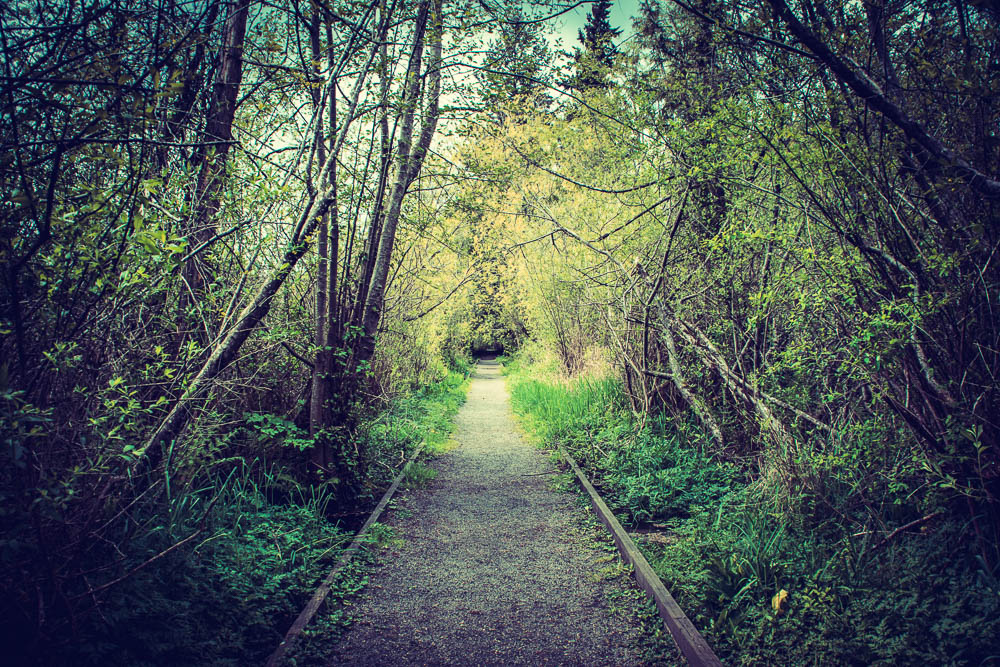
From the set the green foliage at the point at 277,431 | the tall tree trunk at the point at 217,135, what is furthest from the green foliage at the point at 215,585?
the tall tree trunk at the point at 217,135

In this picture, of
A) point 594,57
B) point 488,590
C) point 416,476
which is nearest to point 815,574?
point 488,590

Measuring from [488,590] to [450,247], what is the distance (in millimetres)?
4529

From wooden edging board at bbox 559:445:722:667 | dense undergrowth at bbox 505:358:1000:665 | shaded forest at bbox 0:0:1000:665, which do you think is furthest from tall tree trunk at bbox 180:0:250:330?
dense undergrowth at bbox 505:358:1000:665

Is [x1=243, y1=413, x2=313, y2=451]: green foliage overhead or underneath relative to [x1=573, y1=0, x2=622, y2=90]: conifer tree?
underneath

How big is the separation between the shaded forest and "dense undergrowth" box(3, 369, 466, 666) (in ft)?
0.08

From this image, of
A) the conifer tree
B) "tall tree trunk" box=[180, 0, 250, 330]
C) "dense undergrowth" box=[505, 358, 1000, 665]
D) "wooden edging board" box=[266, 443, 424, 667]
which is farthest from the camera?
the conifer tree

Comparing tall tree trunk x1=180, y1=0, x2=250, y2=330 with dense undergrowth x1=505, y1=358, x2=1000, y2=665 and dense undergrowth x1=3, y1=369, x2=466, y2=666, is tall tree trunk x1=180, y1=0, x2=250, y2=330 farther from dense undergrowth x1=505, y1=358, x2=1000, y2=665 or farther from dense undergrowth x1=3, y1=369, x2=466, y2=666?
dense undergrowth x1=505, y1=358, x2=1000, y2=665

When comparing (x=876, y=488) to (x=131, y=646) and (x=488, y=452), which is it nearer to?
(x=131, y=646)

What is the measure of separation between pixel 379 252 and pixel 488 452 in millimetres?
4271

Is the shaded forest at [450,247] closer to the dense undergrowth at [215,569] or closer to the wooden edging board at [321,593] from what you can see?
the dense undergrowth at [215,569]

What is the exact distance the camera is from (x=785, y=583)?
329cm

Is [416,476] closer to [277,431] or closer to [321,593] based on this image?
[277,431]

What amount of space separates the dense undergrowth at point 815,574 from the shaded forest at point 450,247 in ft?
0.07

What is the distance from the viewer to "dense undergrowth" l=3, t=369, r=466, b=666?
2.41 m
